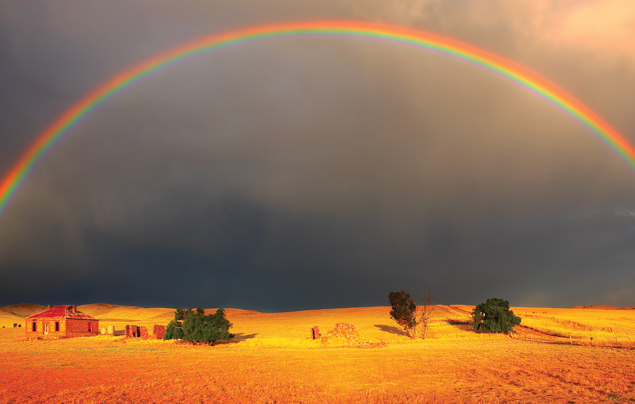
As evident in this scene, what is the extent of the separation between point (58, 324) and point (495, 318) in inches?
2363

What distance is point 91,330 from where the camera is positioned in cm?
6397

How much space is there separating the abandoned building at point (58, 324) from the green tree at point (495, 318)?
185 ft

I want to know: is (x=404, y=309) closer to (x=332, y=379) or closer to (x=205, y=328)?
(x=205, y=328)

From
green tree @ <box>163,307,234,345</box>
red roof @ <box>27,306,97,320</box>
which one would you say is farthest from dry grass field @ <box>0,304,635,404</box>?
red roof @ <box>27,306,97,320</box>

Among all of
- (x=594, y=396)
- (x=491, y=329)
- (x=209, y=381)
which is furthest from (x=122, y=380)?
(x=491, y=329)

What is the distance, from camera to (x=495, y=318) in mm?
56625

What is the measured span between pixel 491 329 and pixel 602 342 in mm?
18608

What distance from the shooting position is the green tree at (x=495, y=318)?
55.5 meters

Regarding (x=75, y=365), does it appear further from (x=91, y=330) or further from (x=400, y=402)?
(x=91, y=330)

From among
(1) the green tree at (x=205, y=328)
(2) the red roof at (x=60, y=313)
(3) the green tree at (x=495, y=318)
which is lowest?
(3) the green tree at (x=495, y=318)

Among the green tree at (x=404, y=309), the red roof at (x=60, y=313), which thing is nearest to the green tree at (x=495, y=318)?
the green tree at (x=404, y=309)

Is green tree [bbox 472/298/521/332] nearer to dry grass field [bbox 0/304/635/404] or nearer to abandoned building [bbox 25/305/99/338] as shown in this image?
dry grass field [bbox 0/304/635/404]

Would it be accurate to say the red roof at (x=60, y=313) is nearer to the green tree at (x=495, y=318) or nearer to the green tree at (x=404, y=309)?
the green tree at (x=404, y=309)

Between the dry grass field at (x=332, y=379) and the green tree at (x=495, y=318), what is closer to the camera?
the dry grass field at (x=332, y=379)
